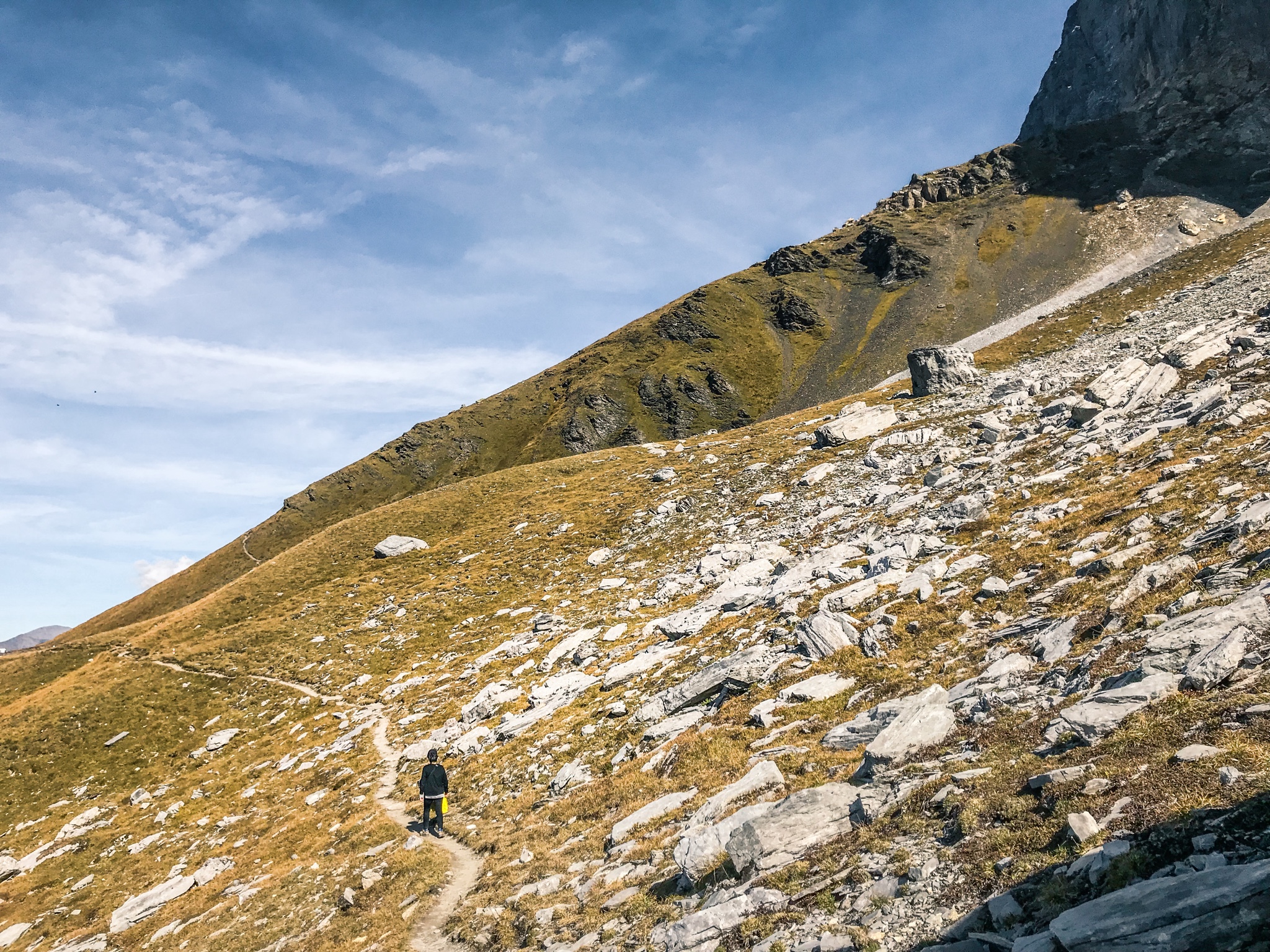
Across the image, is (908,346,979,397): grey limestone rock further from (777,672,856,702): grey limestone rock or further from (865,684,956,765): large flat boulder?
(865,684,956,765): large flat boulder

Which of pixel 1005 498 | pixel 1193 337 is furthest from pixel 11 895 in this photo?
pixel 1193 337

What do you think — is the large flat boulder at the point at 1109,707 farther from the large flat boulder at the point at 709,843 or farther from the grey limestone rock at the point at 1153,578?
the large flat boulder at the point at 709,843

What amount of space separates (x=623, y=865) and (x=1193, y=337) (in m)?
53.7

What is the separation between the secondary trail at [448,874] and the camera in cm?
1620

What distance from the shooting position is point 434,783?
24.3 metres

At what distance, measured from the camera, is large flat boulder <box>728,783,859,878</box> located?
1234cm

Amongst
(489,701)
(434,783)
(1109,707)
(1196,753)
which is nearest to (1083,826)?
(1196,753)

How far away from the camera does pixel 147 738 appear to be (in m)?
48.4

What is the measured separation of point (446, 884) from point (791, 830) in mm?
12015

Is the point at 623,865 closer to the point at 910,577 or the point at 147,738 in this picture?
the point at 910,577

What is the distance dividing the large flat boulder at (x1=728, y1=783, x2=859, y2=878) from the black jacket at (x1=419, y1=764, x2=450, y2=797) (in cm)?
1525

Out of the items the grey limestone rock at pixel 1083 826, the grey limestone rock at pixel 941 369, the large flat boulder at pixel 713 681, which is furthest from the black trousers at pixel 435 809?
the grey limestone rock at pixel 941 369

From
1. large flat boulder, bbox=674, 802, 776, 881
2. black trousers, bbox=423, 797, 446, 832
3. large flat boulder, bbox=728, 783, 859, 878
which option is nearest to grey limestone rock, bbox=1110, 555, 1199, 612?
large flat boulder, bbox=728, 783, 859, 878

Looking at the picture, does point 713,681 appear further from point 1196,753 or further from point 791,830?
point 1196,753
